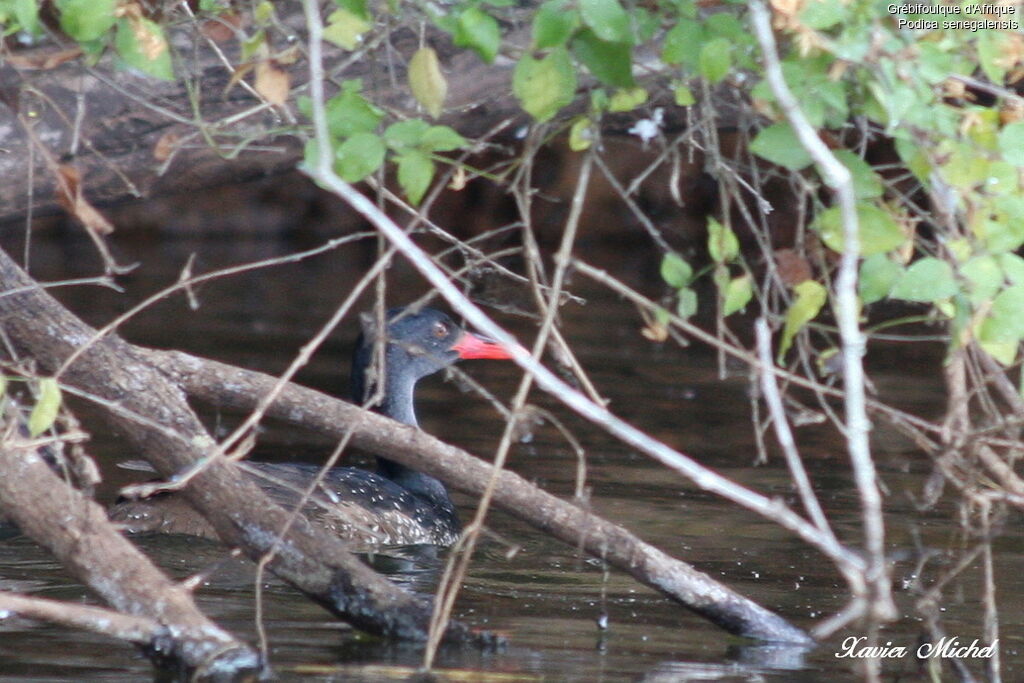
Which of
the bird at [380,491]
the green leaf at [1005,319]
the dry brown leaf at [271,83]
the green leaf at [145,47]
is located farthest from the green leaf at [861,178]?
the bird at [380,491]

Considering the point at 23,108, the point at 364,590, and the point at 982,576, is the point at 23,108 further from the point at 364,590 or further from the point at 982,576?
the point at 982,576

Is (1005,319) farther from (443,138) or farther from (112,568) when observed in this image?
(112,568)

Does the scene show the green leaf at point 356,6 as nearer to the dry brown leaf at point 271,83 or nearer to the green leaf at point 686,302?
the dry brown leaf at point 271,83

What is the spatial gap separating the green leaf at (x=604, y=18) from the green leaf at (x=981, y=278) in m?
0.82

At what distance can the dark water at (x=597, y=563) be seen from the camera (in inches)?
180

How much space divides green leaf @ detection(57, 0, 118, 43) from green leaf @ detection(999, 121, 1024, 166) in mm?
1828

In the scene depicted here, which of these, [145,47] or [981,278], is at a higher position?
[145,47]

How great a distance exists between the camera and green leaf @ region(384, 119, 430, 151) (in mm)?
3494

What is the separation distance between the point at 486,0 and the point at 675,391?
767 cm

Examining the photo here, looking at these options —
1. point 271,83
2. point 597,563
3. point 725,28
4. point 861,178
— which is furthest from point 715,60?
point 597,563

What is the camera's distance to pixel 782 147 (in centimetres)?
318

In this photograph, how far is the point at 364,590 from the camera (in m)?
4.59

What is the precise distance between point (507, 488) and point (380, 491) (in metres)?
2.33
